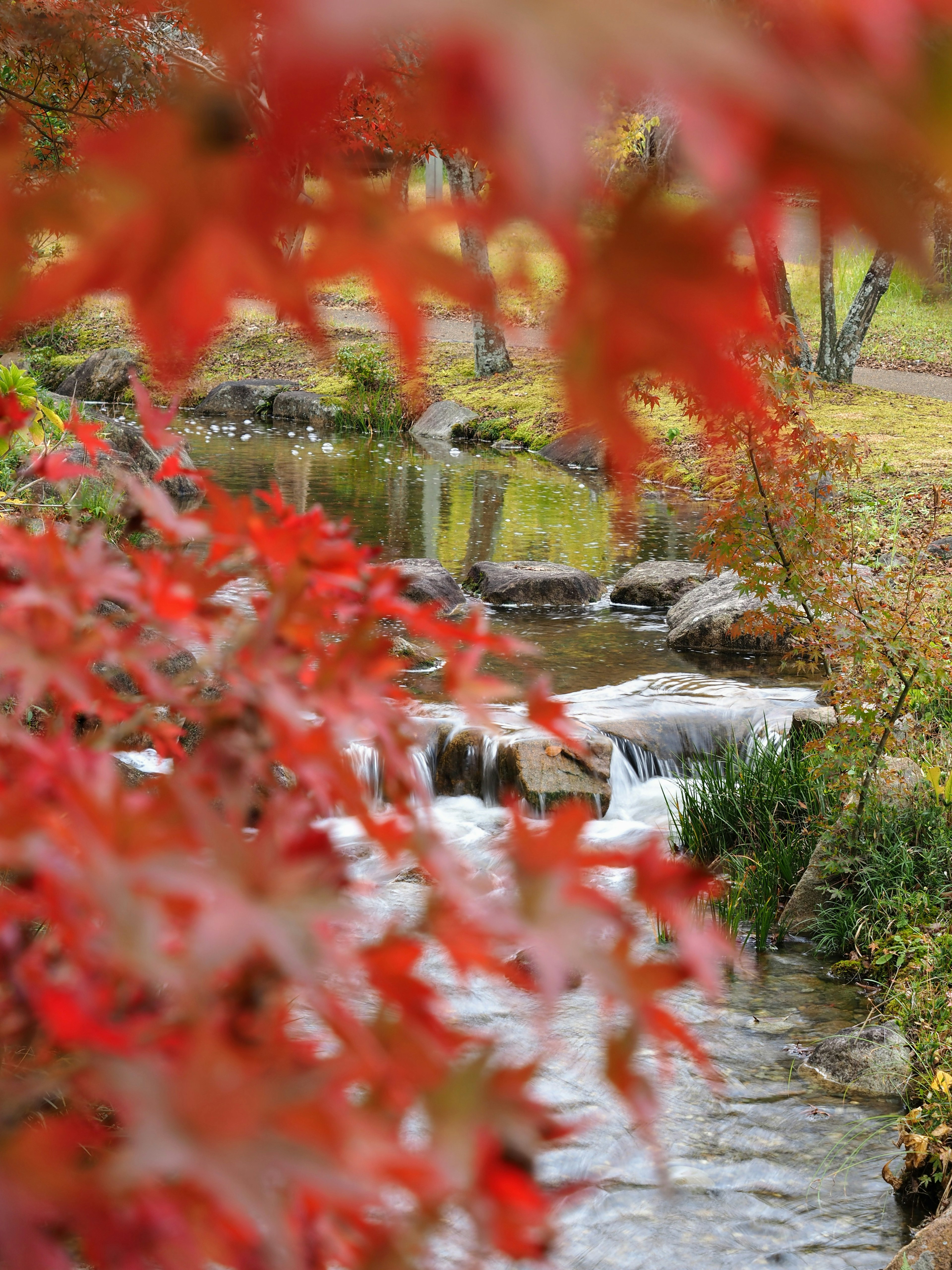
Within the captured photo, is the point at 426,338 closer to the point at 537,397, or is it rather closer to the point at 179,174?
the point at 179,174

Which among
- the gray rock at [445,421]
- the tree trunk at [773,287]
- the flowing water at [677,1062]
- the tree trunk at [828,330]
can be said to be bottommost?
the flowing water at [677,1062]

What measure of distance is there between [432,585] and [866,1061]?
18.3ft

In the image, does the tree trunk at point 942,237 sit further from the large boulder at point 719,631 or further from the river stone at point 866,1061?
the large boulder at point 719,631

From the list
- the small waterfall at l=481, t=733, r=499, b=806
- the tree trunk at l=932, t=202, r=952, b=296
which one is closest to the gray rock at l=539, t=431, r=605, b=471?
the small waterfall at l=481, t=733, r=499, b=806

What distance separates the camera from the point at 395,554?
1048 centimetres

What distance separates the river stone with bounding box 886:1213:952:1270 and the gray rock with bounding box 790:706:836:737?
2956mm

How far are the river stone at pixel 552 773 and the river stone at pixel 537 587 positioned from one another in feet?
10.6

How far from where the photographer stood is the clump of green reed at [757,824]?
454 centimetres

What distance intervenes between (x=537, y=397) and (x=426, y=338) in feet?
63.8

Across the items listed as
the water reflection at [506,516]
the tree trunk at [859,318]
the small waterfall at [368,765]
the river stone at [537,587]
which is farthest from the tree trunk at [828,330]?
the small waterfall at [368,765]

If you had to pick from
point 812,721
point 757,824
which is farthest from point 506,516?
point 757,824

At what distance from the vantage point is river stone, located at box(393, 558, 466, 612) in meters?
8.43

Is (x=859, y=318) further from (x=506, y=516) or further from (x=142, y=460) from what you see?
(x=142, y=460)

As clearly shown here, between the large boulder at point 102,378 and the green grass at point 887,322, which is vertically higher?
the green grass at point 887,322
